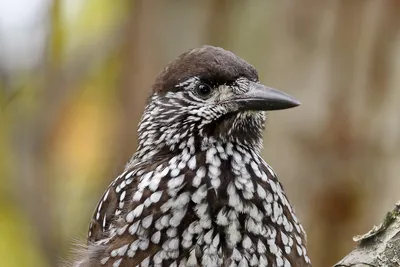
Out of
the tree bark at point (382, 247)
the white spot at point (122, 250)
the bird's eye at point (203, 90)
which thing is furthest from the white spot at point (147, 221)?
the tree bark at point (382, 247)

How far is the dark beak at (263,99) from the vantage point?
10.3ft

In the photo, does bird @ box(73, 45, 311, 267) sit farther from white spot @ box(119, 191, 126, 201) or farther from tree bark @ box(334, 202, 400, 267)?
tree bark @ box(334, 202, 400, 267)

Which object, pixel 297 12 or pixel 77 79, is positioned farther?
pixel 77 79

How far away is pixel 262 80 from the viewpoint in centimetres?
529

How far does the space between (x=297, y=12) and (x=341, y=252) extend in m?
1.54

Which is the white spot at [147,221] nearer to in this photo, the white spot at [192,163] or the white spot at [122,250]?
the white spot at [122,250]

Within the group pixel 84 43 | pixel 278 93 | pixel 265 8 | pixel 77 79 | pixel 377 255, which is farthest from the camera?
pixel 84 43

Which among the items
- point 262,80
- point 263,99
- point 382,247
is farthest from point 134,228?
point 262,80

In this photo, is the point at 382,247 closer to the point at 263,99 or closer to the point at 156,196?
the point at 263,99

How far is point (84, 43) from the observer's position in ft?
21.3

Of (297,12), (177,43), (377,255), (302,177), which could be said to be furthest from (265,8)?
(377,255)

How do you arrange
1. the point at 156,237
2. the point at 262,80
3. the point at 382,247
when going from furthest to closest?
the point at 262,80
the point at 156,237
the point at 382,247

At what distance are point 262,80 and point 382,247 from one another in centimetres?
252

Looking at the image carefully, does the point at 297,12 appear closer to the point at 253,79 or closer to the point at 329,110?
the point at 329,110
